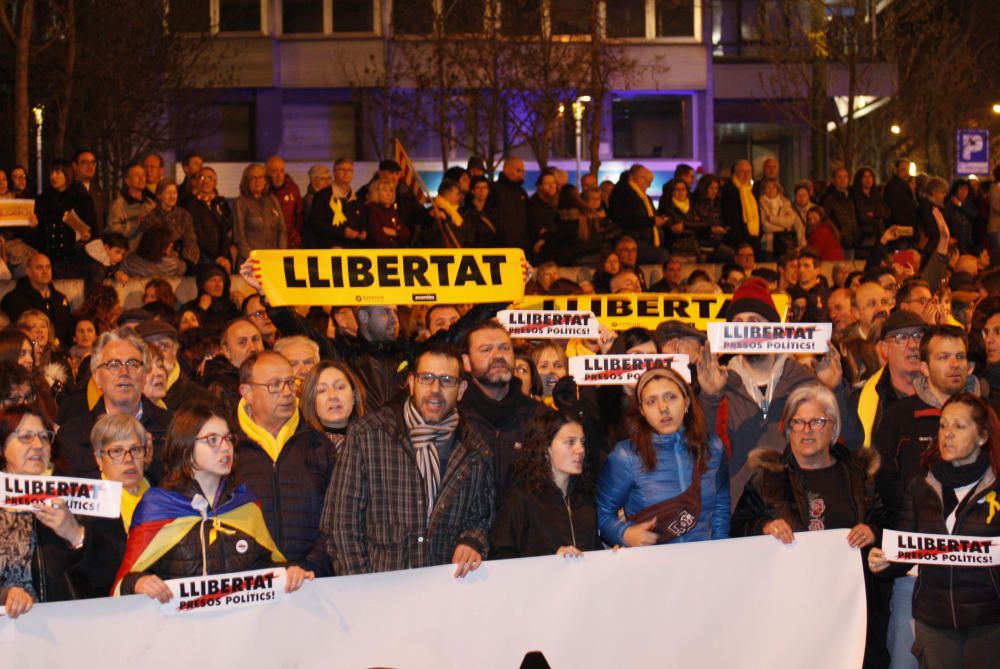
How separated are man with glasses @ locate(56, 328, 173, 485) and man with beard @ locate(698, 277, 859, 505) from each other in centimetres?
292

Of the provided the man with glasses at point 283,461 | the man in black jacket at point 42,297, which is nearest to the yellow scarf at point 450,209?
the man in black jacket at point 42,297

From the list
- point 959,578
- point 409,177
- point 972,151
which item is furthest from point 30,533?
point 972,151

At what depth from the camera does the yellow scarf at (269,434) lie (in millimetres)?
6879

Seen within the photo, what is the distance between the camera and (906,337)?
8438mm

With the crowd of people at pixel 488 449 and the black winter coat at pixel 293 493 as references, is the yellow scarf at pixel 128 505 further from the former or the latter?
the black winter coat at pixel 293 493

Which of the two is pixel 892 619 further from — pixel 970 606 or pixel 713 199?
pixel 713 199

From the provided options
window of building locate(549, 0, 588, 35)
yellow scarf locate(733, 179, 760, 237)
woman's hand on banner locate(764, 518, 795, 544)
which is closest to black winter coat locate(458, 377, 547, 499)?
woman's hand on banner locate(764, 518, 795, 544)

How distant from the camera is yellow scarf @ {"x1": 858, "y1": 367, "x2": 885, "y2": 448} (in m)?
8.32

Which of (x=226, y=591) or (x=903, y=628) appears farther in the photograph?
(x=903, y=628)

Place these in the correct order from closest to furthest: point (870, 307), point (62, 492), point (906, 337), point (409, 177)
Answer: point (62, 492), point (906, 337), point (870, 307), point (409, 177)

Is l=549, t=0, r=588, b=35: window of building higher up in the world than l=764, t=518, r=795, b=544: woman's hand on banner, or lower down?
higher up

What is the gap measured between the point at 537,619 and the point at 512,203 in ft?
34.8

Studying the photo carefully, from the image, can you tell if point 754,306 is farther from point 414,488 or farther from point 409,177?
point 409,177

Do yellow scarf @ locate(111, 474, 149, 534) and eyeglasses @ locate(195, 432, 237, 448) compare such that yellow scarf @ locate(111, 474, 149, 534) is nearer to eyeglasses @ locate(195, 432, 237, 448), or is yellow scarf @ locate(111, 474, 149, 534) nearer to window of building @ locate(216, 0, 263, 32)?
eyeglasses @ locate(195, 432, 237, 448)
